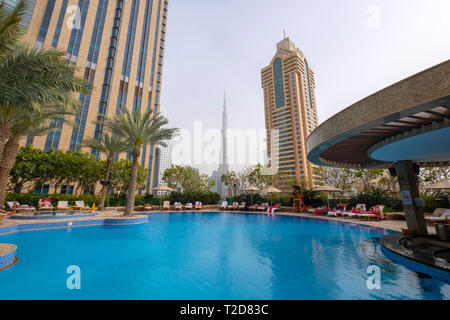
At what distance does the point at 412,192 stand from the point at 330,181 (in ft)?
89.2

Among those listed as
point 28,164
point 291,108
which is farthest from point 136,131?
point 291,108

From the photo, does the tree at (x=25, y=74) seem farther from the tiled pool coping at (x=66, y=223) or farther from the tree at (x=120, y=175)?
the tree at (x=120, y=175)

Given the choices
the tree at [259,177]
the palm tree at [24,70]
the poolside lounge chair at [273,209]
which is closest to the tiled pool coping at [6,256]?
the palm tree at [24,70]

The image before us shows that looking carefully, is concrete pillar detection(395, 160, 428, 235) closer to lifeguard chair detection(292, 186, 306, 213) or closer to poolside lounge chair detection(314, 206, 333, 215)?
poolside lounge chair detection(314, 206, 333, 215)

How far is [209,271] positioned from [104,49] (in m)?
46.7

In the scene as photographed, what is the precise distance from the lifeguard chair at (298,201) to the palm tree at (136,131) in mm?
13401

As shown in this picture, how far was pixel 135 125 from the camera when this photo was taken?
549 inches

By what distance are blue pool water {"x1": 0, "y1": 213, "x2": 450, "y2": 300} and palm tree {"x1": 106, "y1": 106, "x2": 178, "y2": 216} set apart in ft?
21.7

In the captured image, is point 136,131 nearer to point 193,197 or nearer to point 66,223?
point 66,223

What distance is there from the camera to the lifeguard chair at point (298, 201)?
61.8ft

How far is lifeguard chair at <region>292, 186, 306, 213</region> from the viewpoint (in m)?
18.8

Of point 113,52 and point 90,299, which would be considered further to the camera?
point 113,52
